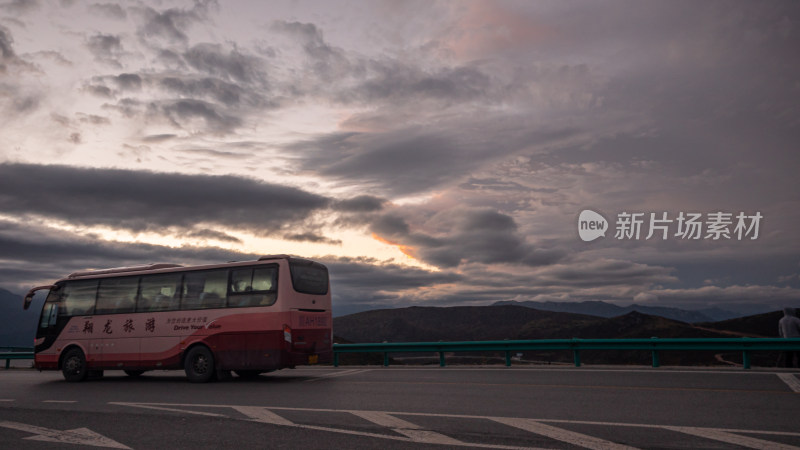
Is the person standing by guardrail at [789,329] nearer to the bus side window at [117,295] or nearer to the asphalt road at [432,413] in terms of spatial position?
the asphalt road at [432,413]

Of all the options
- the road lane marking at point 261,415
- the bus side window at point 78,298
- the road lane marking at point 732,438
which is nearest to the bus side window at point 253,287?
the road lane marking at point 261,415

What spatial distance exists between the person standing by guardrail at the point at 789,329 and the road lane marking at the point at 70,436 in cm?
1618

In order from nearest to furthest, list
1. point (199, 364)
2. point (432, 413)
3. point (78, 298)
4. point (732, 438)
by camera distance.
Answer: point (732, 438) < point (432, 413) < point (199, 364) < point (78, 298)

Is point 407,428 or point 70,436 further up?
point 407,428

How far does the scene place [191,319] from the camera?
1641cm

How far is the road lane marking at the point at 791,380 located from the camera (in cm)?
1157

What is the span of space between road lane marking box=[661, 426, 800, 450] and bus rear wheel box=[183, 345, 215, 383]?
38.7 ft

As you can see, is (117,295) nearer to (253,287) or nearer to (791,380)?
(253,287)

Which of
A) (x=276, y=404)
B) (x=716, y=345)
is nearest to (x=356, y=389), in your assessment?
(x=276, y=404)

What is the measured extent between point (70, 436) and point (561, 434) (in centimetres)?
659

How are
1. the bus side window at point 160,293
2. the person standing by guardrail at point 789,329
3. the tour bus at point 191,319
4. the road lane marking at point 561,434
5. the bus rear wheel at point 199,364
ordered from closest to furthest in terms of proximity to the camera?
the road lane marking at point 561,434
the tour bus at point 191,319
the bus rear wheel at point 199,364
the person standing by guardrail at point 789,329
the bus side window at point 160,293

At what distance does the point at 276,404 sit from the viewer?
1110 centimetres

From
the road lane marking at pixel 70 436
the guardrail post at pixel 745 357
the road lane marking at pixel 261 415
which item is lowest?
the road lane marking at pixel 70 436

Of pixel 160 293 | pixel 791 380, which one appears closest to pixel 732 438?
pixel 791 380
